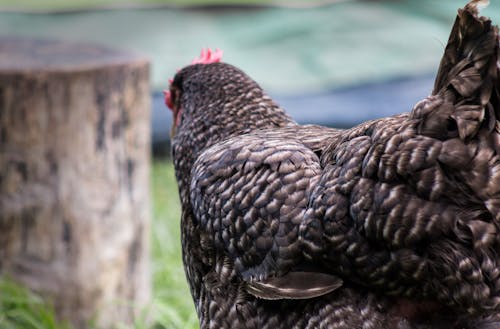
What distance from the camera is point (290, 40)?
5113 mm

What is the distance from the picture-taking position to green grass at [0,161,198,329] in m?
3.10

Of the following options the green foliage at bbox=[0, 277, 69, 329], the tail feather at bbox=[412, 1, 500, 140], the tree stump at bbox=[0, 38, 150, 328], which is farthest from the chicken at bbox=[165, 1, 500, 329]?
the green foliage at bbox=[0, 277, 69, 329]

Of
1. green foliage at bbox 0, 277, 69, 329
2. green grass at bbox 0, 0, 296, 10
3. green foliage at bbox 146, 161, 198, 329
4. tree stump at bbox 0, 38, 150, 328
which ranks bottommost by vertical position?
green foliage at bbox 146, 161, 198, 329

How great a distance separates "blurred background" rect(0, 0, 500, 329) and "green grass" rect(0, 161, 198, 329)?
12cm

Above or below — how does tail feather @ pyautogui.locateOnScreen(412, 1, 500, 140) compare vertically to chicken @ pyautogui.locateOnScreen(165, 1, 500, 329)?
above

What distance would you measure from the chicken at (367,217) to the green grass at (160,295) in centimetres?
112

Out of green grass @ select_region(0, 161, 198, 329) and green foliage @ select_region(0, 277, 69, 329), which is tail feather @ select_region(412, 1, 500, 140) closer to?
green grass @ select_region(0, 161, 198, 329)

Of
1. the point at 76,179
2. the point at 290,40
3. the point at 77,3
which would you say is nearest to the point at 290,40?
the point at 290,40

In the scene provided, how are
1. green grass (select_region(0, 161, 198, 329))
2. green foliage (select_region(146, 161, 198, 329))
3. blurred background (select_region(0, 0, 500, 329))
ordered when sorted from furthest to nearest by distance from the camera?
blurred background (select_region(0, 0, 500, 329)), green foliage (select_region(146, 161, 198, 329)), green grass (select_region(0, 161, 198, 329))

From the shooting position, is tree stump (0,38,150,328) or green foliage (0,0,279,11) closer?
tree stump (0,38,150,328)

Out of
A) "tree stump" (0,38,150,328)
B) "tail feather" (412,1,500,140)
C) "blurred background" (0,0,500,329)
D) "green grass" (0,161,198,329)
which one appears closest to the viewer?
"tail feather" (412,1,500,140)

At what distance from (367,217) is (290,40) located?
142 inches

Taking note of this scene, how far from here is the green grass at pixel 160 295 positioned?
310cm

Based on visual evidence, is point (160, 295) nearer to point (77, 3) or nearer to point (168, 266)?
point (168, 266)
